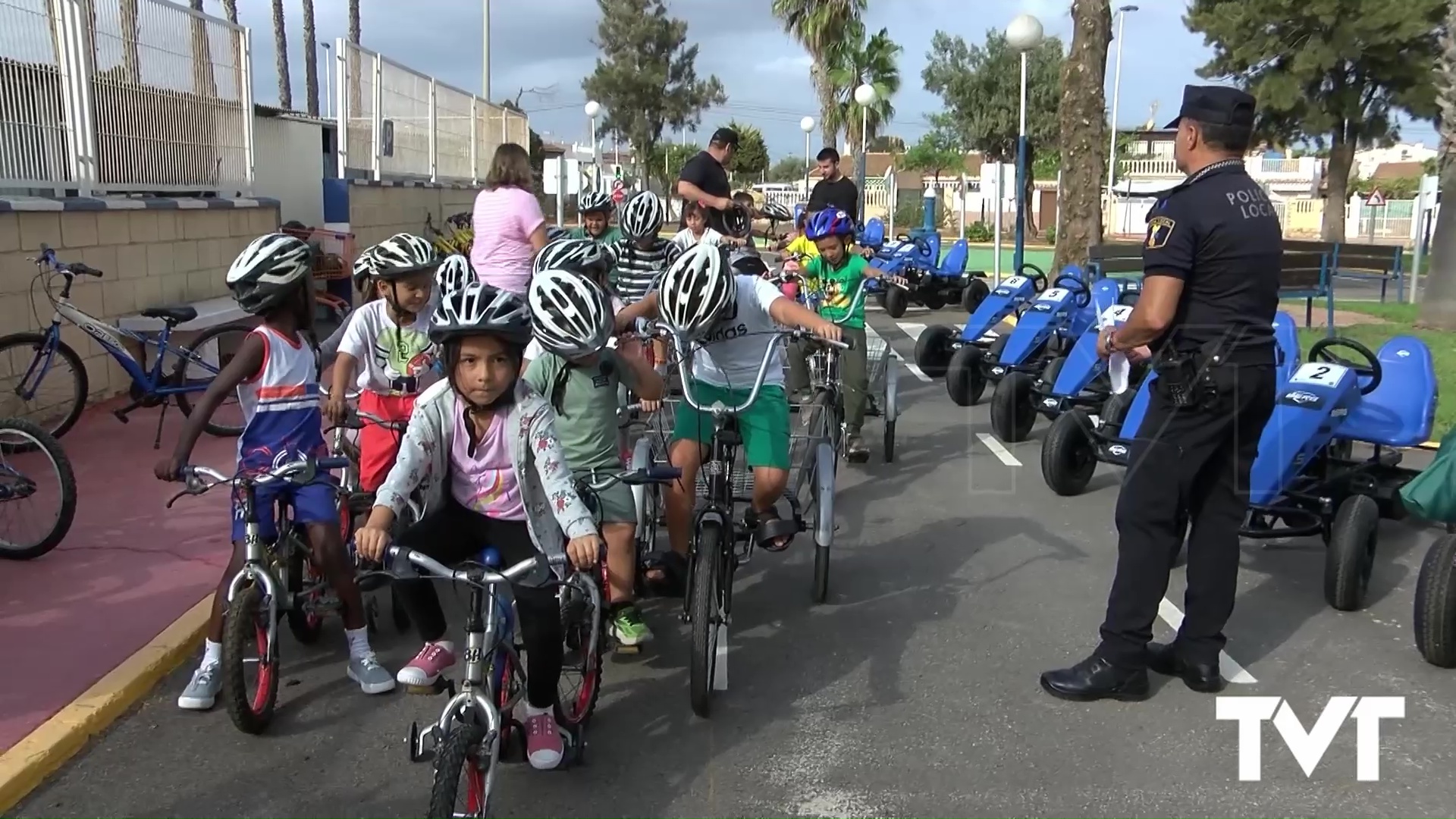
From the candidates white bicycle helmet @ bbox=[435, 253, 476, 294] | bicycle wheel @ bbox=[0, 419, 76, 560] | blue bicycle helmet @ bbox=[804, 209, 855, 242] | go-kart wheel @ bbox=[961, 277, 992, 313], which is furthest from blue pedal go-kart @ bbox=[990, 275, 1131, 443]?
go-kart wheel @ bbox=[961, 277, 992, 313]

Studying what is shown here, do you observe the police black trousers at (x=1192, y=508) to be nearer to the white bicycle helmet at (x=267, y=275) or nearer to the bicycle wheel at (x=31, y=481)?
the white bicycle helmet at (x=267, y=275)

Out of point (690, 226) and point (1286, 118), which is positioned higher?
point (1286, 118)

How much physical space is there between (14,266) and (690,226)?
15.3ft

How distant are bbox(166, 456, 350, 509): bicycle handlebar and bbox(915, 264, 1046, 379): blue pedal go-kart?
6799 mm

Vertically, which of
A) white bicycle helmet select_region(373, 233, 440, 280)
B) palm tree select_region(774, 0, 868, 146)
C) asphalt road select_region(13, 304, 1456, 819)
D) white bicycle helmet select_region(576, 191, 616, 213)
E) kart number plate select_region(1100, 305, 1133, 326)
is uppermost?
palm tree select_region(774, 0, 868, 146)

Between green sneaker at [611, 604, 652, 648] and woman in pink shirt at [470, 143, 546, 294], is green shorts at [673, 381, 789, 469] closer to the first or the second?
green sneaker at [611, 604, 652, 648]

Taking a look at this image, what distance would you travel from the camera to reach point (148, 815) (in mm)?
3721

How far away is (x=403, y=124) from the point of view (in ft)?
61.8

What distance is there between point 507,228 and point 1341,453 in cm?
483

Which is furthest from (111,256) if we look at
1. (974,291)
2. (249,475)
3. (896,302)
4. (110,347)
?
(974,291)

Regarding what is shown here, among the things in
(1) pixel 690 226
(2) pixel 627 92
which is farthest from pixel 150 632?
(2) pixel 627 92

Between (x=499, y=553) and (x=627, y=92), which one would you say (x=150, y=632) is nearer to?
(x=499, y=553)

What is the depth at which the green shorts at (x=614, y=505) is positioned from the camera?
14.7 ft

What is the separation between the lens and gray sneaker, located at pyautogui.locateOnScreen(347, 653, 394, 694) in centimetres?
456
